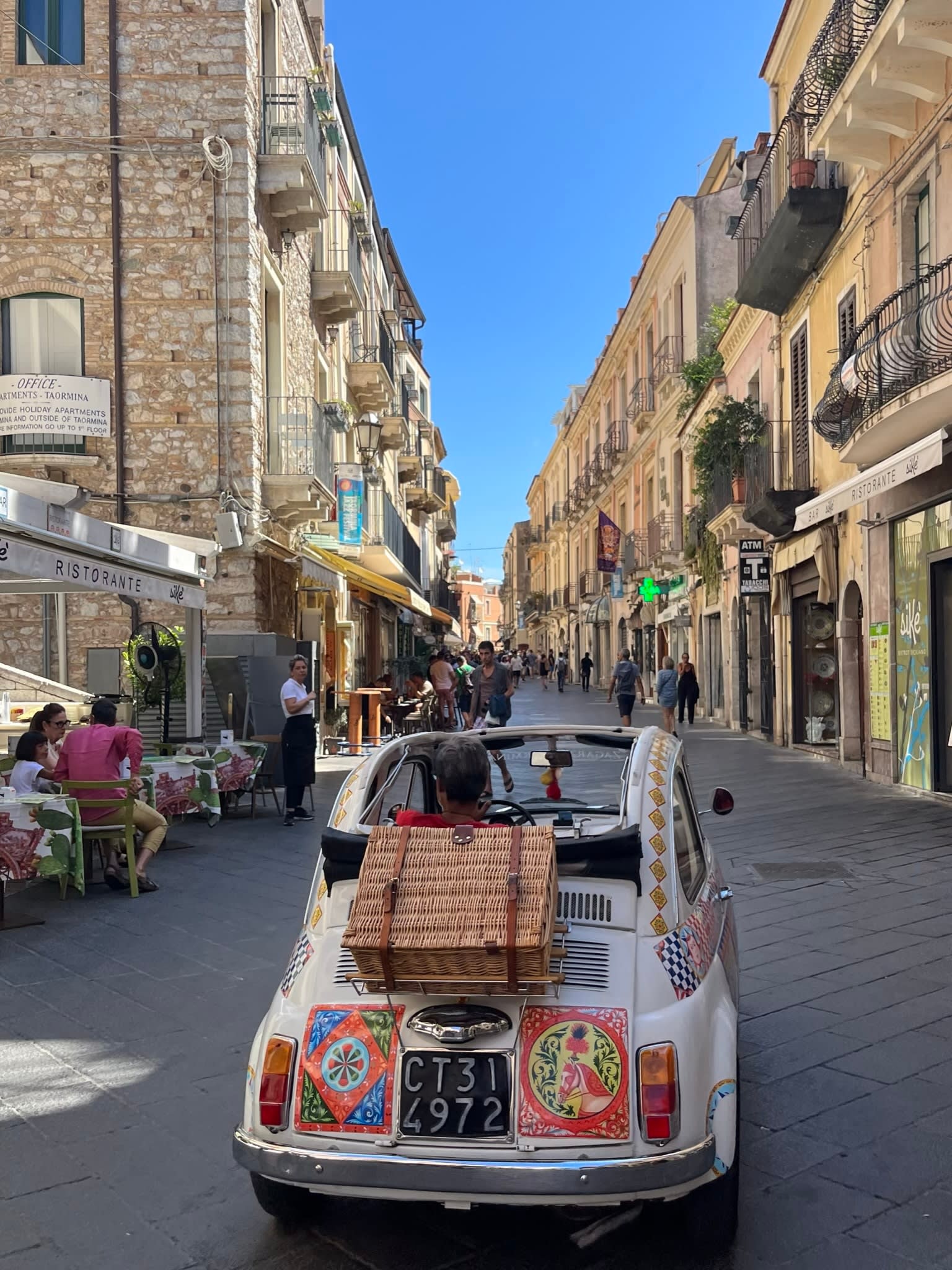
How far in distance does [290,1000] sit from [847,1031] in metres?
2.68

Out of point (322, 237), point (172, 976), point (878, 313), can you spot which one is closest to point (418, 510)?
point (322, 237)

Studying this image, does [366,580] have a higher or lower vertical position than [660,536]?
lower

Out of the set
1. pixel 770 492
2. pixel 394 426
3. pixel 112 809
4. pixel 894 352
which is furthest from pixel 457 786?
pixel 394 426

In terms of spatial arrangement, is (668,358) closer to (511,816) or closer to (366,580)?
(366,580)

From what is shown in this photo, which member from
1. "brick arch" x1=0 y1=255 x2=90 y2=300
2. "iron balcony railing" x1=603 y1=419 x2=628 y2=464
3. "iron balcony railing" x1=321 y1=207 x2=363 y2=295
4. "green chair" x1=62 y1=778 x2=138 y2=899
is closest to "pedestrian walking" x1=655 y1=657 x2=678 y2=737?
"iron balcony railing" x1=321 y1=207 x2=363 y2=295

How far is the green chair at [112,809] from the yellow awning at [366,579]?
10.2 meters

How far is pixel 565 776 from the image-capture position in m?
→ 13.6

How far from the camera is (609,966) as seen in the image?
9.92 ft

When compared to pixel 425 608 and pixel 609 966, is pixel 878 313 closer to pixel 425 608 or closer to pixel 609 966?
pixel 609 966

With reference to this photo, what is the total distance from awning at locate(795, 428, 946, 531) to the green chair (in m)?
7.14

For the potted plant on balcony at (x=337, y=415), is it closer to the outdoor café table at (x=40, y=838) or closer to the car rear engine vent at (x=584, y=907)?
the outdoor café table at (x=40, y=838)

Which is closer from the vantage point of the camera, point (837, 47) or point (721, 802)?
point (721, 802)

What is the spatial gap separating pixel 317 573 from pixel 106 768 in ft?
28.9

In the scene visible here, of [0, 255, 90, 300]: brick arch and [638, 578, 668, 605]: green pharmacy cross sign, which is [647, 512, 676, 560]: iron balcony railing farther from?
[0, 255, 90, 300]: brick arch
